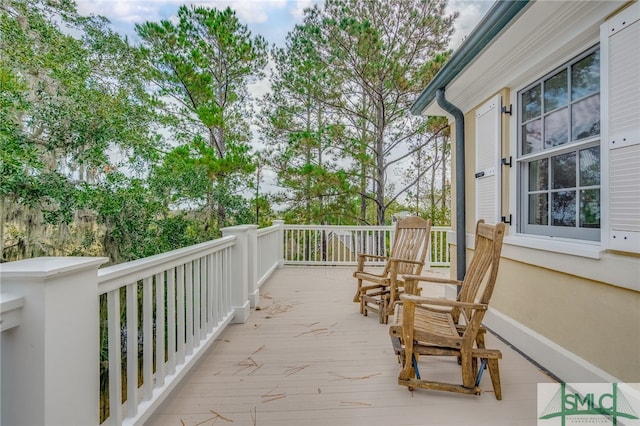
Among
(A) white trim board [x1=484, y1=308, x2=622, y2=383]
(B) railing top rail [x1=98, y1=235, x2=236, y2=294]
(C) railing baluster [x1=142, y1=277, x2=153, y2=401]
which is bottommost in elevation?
(A) white trim board [x1=484, y1=308, x2=622, y2=383]

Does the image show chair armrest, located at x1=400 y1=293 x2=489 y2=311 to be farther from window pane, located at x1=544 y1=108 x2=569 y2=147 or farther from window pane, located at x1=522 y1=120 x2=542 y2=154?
window pane, located at x1=522 y1=120 x2=542 y2=154

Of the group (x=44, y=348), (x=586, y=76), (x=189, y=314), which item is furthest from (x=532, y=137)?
(x=44, y=348)

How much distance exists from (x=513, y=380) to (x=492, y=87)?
260 centimetres

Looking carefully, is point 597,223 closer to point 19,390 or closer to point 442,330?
point 442,330

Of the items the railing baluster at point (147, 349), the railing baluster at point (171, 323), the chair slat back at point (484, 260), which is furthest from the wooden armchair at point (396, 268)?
the railing baluster at point (147, 349)

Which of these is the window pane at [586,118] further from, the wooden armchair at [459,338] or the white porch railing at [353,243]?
the white porch railing at [353,243]

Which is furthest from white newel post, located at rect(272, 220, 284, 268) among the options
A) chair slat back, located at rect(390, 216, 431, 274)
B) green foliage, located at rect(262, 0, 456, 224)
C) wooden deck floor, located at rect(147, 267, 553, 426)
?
wooden deck floor, located at rect(147, 267, 553, 426)

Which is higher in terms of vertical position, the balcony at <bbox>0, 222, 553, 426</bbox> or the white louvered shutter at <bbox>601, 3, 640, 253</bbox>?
the white louvered shutter at <bbox>601, 3, 640, 253</bbox>

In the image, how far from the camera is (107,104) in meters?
5.79

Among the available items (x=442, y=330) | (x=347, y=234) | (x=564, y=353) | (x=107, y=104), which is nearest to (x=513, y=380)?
(x=564, y=353)

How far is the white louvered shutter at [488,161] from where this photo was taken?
2930mm

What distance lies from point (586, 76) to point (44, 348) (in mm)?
3194

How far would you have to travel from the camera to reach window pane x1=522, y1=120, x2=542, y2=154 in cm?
254

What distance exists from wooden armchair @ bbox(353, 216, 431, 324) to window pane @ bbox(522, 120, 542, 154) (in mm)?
1311
